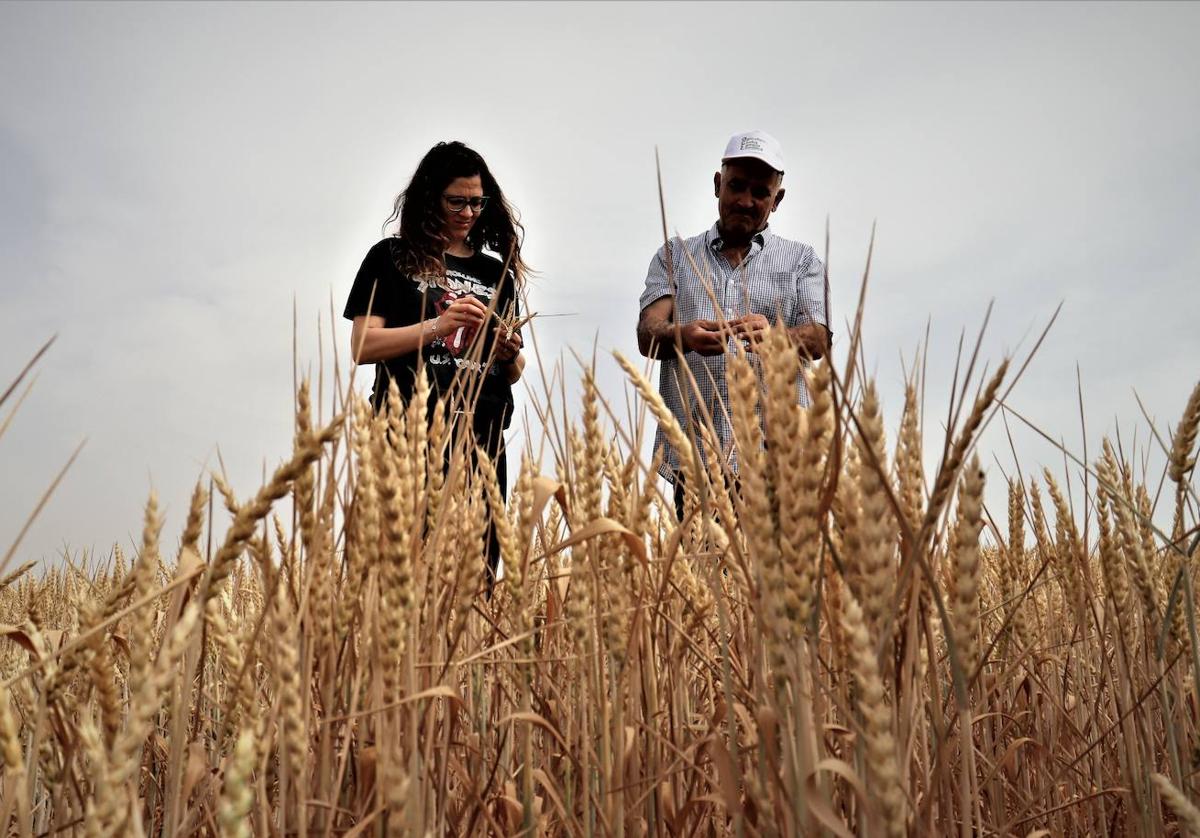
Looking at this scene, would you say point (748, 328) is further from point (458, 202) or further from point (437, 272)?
point (458, 202)

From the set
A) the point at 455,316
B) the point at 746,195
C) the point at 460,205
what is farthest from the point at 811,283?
the point at 455,316

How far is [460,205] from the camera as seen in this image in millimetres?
3143

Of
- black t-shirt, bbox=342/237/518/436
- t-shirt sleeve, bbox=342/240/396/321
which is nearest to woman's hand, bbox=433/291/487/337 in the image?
black t-shirt, bbox=342/237/518/436

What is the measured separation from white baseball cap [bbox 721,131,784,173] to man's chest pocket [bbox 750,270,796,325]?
0.44 metres

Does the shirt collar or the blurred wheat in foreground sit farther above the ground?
the shirt collar

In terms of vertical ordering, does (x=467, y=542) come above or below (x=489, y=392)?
below

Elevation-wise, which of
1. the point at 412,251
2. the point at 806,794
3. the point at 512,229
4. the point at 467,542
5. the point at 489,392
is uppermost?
the point at 512,229

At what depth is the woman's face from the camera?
3139mm

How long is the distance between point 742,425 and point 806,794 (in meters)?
0.30

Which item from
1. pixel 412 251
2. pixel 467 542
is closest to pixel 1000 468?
pixel 467 542

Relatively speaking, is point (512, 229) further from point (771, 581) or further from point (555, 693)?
point (771, 581)

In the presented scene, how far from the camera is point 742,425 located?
81cm

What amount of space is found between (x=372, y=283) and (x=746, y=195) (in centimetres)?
159

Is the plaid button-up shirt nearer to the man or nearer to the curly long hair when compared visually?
the man
